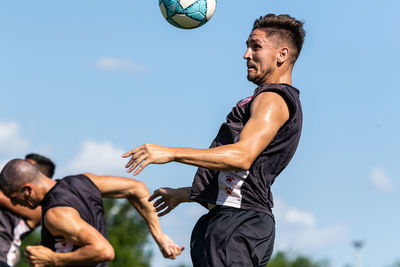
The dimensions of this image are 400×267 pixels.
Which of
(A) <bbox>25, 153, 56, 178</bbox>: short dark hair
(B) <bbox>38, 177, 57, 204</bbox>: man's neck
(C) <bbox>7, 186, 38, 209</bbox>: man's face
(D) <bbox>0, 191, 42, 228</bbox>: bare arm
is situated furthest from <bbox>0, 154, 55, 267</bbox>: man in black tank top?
(B) <bbox>38, 177, 57, 204</bbox>: man's neck

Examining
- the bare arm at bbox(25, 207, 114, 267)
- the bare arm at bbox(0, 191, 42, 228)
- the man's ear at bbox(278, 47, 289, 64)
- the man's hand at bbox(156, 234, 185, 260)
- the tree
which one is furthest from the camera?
the tree

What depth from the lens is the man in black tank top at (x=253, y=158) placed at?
538 cm

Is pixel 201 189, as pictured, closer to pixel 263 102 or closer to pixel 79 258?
pixel 263 102

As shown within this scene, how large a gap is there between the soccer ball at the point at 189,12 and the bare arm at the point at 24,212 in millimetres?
3089

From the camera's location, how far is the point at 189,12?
7.54 meters

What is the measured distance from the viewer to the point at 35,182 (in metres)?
7.78

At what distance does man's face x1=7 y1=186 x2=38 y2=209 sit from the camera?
7.83m

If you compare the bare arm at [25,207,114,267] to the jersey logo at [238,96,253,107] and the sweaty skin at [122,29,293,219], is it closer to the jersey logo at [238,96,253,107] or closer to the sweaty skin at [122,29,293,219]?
the sweaty skin at [122,29,293,219]

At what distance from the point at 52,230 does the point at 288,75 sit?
2.75 m

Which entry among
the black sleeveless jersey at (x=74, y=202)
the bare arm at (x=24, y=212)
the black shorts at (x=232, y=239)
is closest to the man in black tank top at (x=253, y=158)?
the black shorts at (x=232, y=239)

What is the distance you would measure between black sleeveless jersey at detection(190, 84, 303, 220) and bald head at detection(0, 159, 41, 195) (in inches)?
98.2

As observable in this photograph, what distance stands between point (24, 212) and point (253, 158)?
4.86 m

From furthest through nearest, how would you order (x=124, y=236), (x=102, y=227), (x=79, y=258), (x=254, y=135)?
(x=124, y=236)
(x=102, y=227)
(x=79, y=258)
(x=254, y=135)

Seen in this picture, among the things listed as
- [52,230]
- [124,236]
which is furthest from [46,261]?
[124,236]
